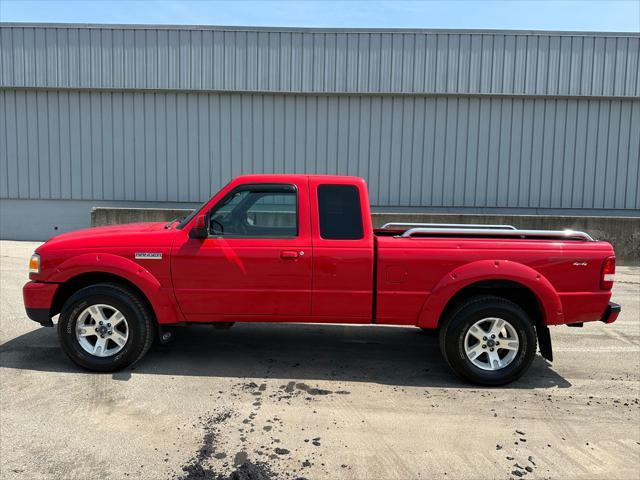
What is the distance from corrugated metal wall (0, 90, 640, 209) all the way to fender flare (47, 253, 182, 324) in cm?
961

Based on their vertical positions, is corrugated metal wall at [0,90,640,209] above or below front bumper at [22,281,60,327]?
above

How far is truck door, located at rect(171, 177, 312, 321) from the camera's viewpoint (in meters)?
4.68

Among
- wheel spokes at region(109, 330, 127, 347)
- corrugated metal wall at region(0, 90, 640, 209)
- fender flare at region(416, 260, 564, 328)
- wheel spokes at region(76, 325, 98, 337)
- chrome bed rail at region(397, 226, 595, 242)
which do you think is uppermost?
corrugated metal wall at region(0, 90, 640, 209)

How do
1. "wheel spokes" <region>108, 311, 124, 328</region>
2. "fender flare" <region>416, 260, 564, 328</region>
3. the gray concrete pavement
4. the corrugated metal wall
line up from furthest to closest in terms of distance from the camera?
the corrugated metal wall
"wheel spokes" <region>108, 311, 124, 328</region>
"fender flare" <region>416, 260, 564, 328</region>
the gray concrete pavement

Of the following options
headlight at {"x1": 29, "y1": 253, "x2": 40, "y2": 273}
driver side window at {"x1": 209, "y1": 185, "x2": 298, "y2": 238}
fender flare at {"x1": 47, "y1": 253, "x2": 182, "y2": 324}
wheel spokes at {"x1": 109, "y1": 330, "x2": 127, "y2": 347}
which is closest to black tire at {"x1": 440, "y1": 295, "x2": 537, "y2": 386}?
driver side window at {"x1": 209, "y1": 185, "x2": 298, "y2": 238}

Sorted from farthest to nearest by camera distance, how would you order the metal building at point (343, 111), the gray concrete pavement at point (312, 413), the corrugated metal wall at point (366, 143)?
the corrugated metal wall at point (366, 143)
the metal building at point (343, 111)
the gray concrete pavement at point (312, 413)

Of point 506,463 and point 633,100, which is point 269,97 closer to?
point 633,100

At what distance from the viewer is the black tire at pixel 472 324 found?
14.9 ft

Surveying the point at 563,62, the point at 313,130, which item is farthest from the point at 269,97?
the point at 563,62

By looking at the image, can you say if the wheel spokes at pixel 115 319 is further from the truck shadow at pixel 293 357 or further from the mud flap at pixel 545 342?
the mud flap at pixel 545 342

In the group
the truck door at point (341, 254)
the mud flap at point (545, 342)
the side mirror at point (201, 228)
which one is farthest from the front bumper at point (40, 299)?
the mud flap at point (545, 342)

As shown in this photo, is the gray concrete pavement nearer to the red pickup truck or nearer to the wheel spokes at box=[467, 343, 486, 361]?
the wheel spokes at box=[467, 343, 486, 361]

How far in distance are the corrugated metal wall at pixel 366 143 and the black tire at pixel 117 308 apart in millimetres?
9698

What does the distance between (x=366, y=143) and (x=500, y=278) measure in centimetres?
993
